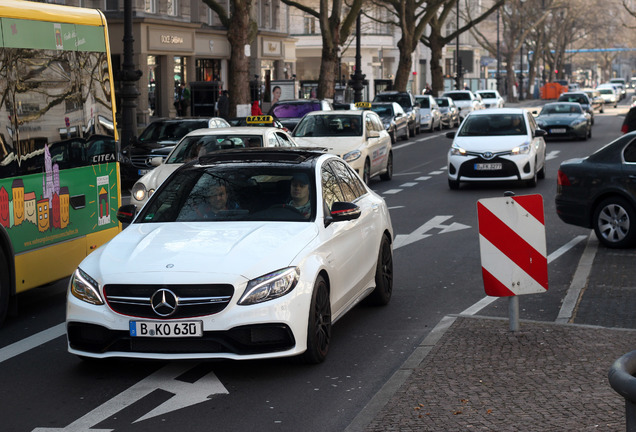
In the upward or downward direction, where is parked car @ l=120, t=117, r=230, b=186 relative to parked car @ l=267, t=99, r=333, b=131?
downward

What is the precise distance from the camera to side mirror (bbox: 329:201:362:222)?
8.38 metres

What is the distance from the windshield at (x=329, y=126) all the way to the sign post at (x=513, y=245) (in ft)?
48.1

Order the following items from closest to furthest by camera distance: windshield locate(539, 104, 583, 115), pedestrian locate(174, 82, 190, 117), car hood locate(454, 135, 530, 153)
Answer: car hood locate(454, 135, 530, 153)
windshield locate(539, 104, 583, 115)
pedestrian locate(174, 82, 190, 117)

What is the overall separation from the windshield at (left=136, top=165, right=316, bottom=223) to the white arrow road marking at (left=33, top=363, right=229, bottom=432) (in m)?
1.27

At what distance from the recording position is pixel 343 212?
8.38m

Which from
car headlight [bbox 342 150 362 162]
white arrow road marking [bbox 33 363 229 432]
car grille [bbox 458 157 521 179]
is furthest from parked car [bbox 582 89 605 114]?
white arrow road marking [bbox 33 363 229 432]

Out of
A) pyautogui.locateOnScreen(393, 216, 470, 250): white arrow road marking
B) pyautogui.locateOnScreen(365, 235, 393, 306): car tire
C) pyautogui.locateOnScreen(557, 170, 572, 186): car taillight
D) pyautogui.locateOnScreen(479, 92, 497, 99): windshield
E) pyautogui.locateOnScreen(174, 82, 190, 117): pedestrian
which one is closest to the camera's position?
pyautogui.locateOnScreen(365, 235, 393, 306): car tire

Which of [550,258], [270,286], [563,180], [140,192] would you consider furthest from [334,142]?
[270,286]

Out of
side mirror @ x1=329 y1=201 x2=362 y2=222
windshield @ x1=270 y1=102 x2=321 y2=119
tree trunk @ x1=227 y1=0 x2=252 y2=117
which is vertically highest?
tree trunk @ x1=227 y1=0 x2=252 y2=117

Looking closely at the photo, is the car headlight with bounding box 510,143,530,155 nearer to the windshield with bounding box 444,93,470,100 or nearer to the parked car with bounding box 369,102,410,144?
the parked car with bounding box 369,102,410,144

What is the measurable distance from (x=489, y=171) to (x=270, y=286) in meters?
14.7

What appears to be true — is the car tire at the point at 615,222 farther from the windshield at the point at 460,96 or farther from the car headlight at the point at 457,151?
the windshield at the point at 460,96

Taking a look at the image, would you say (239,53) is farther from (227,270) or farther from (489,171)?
(227,270)

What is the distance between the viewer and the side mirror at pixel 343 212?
838 centimetres
